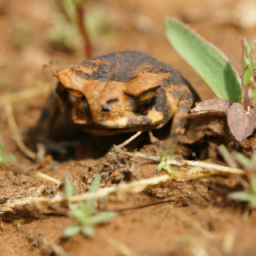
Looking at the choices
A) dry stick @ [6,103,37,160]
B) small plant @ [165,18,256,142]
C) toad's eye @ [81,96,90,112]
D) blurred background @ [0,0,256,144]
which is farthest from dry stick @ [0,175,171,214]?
blurred background @ [0,0,256,144]

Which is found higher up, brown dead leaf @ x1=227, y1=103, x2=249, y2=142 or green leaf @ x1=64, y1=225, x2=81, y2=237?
brown dead leaf @ x1=227, y1=103, x2=249, y2=142

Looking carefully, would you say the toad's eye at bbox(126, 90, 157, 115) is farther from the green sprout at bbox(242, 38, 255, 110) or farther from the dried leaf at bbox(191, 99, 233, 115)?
the green sprout at bbox(242, 38, 255, 110)

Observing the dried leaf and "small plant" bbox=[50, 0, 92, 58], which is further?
"small plant" bbox=[50, 0, 92, 58]

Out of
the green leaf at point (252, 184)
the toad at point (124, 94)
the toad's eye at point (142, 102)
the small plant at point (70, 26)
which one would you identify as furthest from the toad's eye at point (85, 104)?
the small plant at point (70, 26)

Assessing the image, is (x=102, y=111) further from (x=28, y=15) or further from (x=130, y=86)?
(x=28, y=15)

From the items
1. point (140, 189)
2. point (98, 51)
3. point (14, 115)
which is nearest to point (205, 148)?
point (140, 189)

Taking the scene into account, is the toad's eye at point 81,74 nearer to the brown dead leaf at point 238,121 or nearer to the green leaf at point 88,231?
the brown dead leaf at point 238,121
